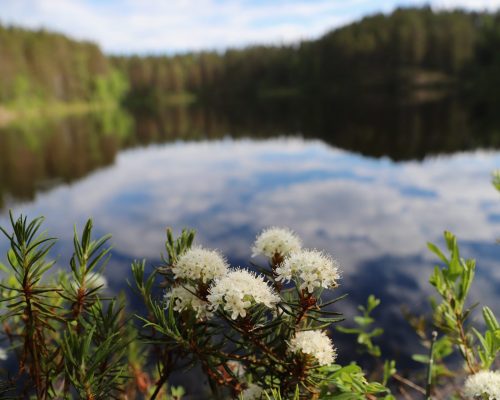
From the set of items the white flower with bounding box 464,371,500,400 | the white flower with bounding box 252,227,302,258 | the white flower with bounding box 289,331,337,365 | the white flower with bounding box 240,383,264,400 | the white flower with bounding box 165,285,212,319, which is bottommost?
the white flower with bounding box 240,383,264,400

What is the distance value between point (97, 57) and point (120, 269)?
144 meters

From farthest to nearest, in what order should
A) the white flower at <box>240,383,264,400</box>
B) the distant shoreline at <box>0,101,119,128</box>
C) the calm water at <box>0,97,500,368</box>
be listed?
the distant shoreline at <box>0,101,119,128</box> < the calm water at <box>0,97,500,368</box> < the white flower at <box>240,383,264,400</box>

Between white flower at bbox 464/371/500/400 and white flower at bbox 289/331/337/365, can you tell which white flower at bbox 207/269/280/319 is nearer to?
white flower at bbox 289/331/337/365

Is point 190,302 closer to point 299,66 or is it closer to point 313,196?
point 313,196

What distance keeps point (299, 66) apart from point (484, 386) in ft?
456

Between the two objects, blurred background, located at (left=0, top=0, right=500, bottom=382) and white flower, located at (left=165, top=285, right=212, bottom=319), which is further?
blurred background, located at (left=0, top=0, right=500, bottom=382)

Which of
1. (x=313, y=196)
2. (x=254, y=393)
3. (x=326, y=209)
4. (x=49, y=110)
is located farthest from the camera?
(x=49, y=110)

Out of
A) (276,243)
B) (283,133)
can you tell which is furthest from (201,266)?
(283,133)

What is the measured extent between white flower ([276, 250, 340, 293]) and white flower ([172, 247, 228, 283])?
12.7 inches

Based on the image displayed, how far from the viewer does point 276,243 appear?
7.50ft

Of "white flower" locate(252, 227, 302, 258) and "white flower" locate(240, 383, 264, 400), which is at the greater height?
"white flower" locate(252, 227, 302, 258)

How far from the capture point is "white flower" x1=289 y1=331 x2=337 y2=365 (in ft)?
5.86

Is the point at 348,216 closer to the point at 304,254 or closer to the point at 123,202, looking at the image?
the point at 123,202

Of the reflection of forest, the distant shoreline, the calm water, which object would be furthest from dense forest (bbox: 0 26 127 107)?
the calm water
